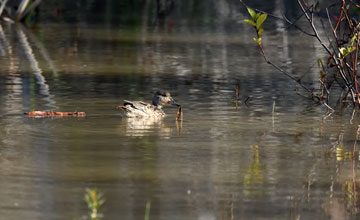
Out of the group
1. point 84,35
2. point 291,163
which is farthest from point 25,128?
point 84,35

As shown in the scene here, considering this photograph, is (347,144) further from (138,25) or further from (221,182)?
(138,25)

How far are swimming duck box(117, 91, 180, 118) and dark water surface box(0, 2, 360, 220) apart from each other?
0.51ft

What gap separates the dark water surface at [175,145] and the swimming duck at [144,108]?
155 mm

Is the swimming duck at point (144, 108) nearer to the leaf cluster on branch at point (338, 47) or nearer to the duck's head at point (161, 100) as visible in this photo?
the duck's head at point (161, 100)

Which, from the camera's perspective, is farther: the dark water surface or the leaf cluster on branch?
the leaf cluster on branch

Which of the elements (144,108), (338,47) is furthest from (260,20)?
(144,108)

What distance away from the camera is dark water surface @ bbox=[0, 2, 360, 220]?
723 cm

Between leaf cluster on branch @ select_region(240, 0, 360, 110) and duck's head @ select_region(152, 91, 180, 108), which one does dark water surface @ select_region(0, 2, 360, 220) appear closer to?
duck's head @ select_region(152, 91, 180, 108)

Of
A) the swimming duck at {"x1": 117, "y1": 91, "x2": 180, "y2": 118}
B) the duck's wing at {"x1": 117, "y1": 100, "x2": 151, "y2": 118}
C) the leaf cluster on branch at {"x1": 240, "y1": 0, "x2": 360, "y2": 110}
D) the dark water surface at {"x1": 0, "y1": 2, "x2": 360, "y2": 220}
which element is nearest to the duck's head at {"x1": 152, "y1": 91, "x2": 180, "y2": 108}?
the swimming duck at {"x1": 117, "y1": 91, "x2": 180, "y2": 118}

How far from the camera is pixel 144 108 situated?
11500 mm

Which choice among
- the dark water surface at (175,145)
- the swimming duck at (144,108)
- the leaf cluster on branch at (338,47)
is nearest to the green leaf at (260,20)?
the leaf cluster on branch at (338,47)

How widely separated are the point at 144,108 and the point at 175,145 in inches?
74.9

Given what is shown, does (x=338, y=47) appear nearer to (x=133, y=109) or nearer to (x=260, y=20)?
(x=260, y=20)

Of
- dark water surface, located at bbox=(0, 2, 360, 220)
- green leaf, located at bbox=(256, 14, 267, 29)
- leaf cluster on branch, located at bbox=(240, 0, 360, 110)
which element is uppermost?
green leaf, located at bbox=(256, 14, 267, 29)
